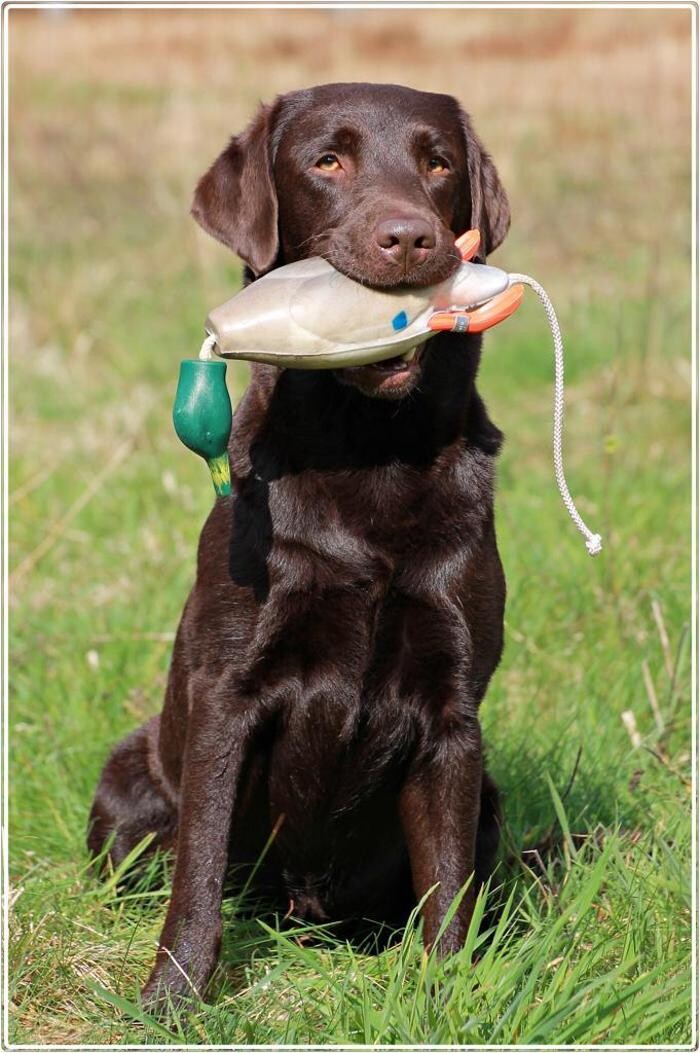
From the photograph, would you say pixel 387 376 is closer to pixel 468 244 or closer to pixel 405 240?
pixel 405 240

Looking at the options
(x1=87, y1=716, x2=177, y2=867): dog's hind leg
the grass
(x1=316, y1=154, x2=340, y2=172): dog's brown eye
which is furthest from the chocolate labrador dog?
(x1=87, y1=716, x2=177, y2=867): dog's hind leg

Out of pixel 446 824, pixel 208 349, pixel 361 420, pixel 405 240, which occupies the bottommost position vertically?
pixel 446 824

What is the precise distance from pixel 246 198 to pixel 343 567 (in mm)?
852

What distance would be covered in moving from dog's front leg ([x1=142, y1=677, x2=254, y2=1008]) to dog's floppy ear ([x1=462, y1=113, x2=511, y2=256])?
1194mm

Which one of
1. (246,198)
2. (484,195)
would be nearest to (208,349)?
(246,198)

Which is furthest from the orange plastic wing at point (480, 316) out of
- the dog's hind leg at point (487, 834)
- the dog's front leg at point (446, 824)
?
the dog's hind leg at point (487, 834)

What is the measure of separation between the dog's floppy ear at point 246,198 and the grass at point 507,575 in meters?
1.47

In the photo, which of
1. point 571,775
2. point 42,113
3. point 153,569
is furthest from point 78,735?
point 42,113

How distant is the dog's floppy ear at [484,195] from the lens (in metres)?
A: 3.12

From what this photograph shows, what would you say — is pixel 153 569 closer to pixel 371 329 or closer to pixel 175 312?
pixel 371 329

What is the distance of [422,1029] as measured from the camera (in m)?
2.38

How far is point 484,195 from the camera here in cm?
314

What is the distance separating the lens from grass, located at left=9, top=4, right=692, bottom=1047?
2643 mm

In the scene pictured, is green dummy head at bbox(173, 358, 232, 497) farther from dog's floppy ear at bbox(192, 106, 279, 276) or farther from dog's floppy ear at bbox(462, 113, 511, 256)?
dog's floppy ear at bbox(462, 113, 511, 256)
